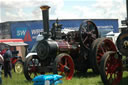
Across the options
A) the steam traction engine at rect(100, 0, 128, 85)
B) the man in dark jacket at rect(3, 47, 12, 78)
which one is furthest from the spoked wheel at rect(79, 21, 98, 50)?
the man in dark jacket at rect(3, 47, 12, 78)

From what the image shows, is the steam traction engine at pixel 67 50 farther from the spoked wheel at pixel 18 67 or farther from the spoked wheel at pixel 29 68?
the spoked wheel at pixel 18 67

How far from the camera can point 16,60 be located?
42.3 feet

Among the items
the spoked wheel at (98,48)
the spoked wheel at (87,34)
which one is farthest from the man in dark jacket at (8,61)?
the spoked wheel at (98,48)

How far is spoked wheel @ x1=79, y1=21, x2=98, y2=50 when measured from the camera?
945 centimetres

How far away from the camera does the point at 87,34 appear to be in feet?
31.0

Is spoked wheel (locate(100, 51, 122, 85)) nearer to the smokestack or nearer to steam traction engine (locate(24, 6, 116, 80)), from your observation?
steam traction engine (locate(24, 6, 116, 80))

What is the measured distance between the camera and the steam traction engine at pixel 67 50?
8403mm

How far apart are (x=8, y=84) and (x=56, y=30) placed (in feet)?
8.99

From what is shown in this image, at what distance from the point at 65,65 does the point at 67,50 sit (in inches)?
36.2

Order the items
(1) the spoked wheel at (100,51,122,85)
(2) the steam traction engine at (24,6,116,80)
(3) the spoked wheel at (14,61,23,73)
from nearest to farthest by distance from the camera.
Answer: (1) the spoked wheel at (100,51,122,85) < (2) the steam traction engine at (24,6,116,80) < (3) the spoked wheel at (14,61,23,73)

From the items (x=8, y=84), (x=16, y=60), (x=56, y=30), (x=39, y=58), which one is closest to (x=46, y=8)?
(x=56, y=30)

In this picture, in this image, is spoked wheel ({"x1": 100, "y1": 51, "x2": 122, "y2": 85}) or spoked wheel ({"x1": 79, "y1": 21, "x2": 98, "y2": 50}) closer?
spoked wheel ({"x1": 100, "y1": 51, "x2": 122, "y2": 85})

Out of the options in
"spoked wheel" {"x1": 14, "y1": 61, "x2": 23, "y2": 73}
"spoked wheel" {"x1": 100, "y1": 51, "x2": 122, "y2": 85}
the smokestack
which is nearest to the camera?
"spoked wheel" {"x1": 100, "y1": 51, "x2": 122, "y2": 85}

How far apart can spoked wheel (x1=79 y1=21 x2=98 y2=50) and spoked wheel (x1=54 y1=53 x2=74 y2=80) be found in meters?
1.08
